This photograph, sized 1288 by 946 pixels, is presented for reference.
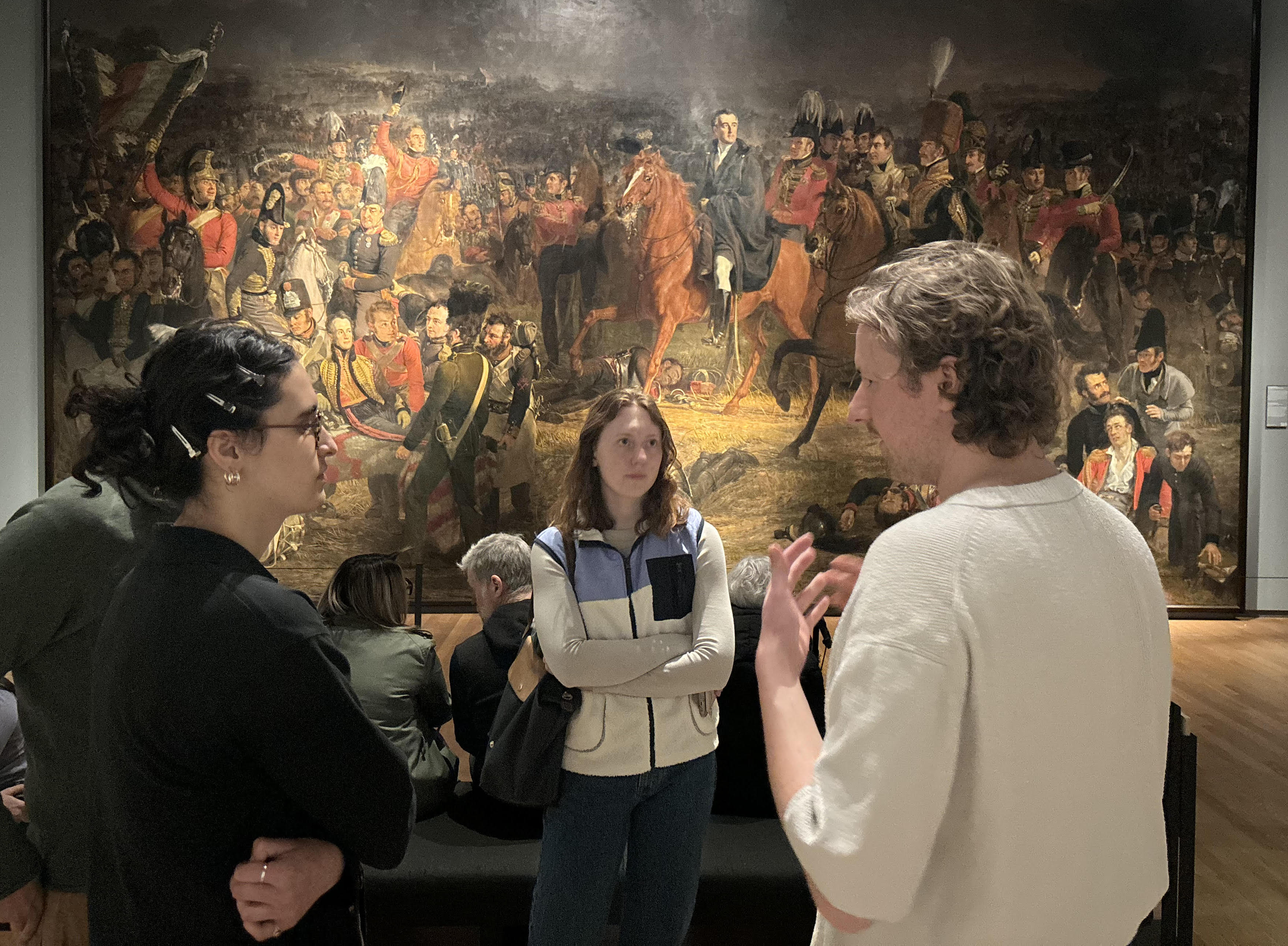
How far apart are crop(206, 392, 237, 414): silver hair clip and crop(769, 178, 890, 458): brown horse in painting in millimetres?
9305

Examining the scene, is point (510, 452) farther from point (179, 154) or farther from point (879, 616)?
point (879, 616)

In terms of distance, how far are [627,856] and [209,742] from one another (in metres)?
1.51

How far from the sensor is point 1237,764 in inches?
237

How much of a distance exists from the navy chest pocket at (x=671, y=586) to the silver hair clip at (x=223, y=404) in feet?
4.65

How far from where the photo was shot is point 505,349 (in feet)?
34.3

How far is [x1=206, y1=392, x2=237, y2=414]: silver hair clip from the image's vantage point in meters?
1.51

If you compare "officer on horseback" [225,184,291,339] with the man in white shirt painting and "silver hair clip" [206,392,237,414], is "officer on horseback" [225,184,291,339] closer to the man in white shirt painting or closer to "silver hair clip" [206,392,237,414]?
"silver hair clip" [206,392,237,414]

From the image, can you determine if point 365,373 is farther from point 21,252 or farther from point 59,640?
point 59,640

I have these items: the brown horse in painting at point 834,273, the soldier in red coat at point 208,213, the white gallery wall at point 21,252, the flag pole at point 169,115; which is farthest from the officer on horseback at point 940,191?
the white gallery wall at point 21,252

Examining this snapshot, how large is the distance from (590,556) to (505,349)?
7.95 m

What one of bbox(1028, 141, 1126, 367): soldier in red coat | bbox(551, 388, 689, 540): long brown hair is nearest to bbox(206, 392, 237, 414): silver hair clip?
bbox(551, 388, 689, 540): long brown hair

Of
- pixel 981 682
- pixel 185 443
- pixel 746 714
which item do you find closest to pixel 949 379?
pixel 981 682

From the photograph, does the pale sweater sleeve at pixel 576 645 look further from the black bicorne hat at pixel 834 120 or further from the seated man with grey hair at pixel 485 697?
the black bicorne hat at pixel 834 120

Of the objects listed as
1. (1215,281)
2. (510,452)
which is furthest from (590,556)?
(1215,281)
